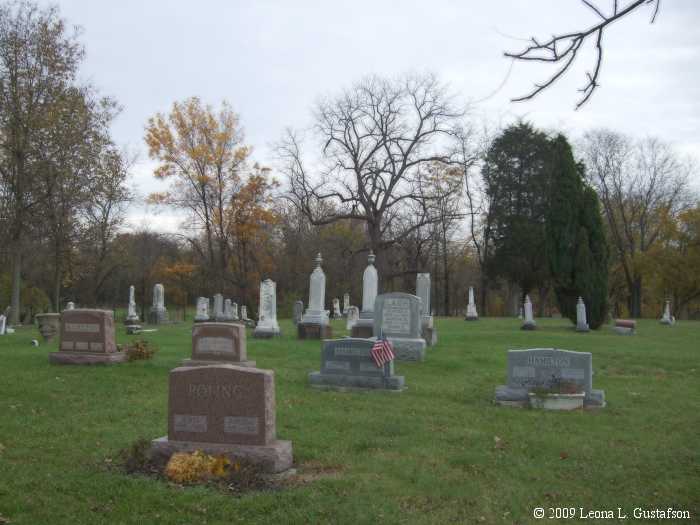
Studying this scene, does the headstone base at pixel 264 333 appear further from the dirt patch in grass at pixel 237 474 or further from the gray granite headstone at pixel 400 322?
the dirt patch in grass at pixel 237 474

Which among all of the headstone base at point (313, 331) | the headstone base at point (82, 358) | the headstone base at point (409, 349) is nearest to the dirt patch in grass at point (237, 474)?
the headstone base at point (82, 358)

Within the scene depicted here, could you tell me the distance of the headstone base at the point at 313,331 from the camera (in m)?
19.6

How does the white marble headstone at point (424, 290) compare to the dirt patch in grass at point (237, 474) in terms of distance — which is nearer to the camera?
the dirt patch in grass at point (237, 474)

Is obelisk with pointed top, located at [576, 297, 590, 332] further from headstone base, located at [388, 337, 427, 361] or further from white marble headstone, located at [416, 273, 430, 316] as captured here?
headstone base, located at [388, 337, 427, 361]

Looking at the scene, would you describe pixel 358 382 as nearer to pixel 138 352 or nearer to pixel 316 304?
pixel 138 352

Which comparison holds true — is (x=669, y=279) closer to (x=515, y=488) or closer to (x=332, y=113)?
(x=332, y=113)

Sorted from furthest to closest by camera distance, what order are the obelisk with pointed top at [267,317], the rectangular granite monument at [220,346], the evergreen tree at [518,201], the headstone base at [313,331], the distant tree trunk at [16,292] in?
the evergreen tree at [518,201] < the distant tree trunk at [16,292] < the obelisk with pointed top at [267,317] < the headstone base at [313,331] < the rectangular granite monument at [220,346]

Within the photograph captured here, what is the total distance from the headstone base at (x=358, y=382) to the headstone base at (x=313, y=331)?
8707mm

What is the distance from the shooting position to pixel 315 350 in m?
16.2

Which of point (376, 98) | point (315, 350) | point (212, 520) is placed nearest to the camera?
point (212, 520)

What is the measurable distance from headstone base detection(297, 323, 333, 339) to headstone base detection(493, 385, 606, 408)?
10258mm

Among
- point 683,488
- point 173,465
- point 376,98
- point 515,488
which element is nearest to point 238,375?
point 173,465

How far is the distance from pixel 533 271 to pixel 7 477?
37.0 meters

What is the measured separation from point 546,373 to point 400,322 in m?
6.05
